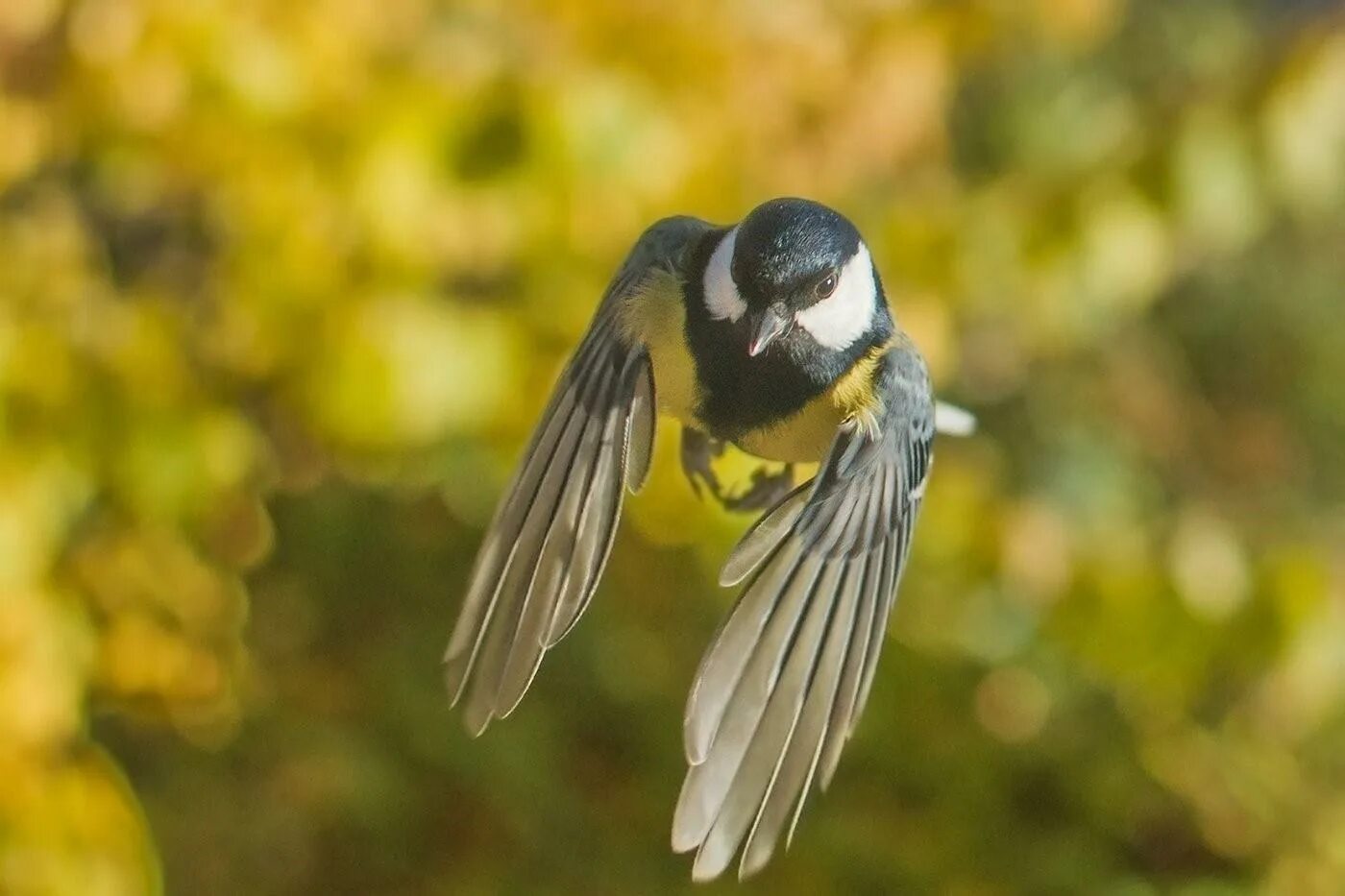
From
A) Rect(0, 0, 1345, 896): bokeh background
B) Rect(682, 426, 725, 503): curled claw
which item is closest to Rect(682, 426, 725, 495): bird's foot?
Rect(682, 426, 725, 503): curled claw

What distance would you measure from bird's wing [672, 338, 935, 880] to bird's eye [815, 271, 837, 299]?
0.09 ft

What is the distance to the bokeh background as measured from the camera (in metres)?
0.88

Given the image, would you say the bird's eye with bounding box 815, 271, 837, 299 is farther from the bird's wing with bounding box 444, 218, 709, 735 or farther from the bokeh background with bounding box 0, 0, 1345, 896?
the bokeh background with bounding box 0, 0, 1345, 896

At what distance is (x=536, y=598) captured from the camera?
36 centimetres

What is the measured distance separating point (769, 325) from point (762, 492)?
0.10m

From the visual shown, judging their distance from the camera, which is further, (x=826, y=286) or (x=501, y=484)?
(x=501, y=484)

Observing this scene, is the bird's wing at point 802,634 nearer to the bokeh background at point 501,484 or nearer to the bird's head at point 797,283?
the bird's head at point 797,283

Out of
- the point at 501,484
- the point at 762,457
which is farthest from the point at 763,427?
the point at 501,484

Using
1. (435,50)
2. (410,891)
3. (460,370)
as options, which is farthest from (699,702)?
(410,891)

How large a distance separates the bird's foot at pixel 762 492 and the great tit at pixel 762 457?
0.01m

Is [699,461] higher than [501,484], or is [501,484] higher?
[699,461]

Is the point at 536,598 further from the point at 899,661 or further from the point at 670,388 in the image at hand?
the point at 899,661

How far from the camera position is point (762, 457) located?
1.34 ft

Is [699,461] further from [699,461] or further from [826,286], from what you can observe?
[826,286]
